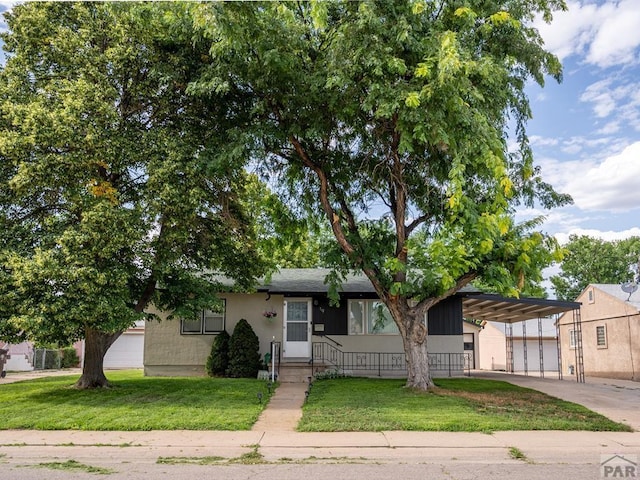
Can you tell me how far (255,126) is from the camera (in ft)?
40.5

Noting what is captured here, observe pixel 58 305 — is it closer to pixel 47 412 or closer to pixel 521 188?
pixel 47 412

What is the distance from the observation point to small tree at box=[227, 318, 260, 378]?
16812 mm

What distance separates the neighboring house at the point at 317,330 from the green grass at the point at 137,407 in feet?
11.8

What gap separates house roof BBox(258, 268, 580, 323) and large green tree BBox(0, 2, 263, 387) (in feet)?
16.1

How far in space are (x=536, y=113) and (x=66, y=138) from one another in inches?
444

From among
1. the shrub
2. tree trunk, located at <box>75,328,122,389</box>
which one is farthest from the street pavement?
the shrub

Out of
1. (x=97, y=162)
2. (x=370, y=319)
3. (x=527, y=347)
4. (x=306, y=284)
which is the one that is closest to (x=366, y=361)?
(x=370, y=319)

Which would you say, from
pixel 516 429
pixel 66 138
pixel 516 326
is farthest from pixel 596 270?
pixel 66 138

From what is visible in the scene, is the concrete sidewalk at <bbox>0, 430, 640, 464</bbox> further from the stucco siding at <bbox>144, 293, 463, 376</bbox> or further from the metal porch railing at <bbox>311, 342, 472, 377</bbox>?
the stucco siding at <bbox>144, 293, 463, 376</bbox>

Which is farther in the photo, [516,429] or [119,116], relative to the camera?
[119,116]

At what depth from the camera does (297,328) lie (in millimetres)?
18172

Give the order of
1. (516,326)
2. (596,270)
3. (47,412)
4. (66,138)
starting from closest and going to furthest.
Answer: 1. (47,412)
2. (66,138)
3. (516,326)
4. (596,270)

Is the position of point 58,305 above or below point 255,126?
below

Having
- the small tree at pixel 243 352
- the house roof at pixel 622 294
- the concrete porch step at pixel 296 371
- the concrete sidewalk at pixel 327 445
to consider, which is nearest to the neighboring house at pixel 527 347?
the house roof at pixel 622 294
